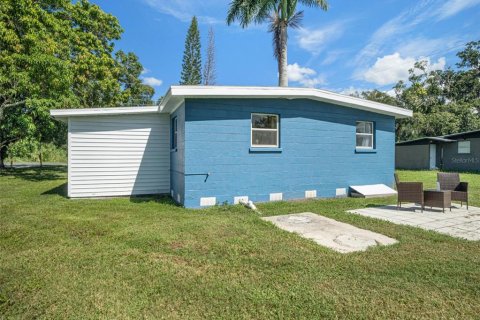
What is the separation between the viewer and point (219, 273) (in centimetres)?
329

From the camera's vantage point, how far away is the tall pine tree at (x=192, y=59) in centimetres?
3278

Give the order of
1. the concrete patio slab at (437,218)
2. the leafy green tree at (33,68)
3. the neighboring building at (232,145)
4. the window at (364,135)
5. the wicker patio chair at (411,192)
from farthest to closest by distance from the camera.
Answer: the leafy green tree at (33,68), the window at (364,135), the neighboring building at (232,145), the wicker patio chair at (411,192), the concrete patio slab at (437,218)

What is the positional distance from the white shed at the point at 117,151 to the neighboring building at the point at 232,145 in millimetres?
29

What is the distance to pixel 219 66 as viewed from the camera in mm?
34312

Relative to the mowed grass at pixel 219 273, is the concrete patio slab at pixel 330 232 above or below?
above

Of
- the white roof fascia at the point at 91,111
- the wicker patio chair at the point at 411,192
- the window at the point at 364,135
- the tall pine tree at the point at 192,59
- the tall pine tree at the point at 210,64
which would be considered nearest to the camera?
the wicker patio chair at the point at 411,192

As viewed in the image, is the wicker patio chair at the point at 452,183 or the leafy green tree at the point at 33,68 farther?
the leafy green tree at the point at 33,68

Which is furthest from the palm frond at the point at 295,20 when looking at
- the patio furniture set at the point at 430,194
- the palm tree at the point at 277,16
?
the patio furniture set at the point at 430,194

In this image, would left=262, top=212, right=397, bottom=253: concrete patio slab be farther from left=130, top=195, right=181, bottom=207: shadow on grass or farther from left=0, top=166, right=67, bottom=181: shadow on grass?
left=0, top=166, right=67, bottom=181: shadow on grass

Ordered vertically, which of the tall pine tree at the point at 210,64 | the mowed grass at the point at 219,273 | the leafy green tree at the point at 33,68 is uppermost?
the tall pine tree at the point at 210,64

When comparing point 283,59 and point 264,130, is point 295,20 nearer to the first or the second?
point 283,59

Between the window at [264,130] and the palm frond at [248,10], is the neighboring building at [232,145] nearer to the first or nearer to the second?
the window at [264,130]

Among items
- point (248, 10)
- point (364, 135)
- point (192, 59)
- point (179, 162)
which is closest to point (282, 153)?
point (179, 162)

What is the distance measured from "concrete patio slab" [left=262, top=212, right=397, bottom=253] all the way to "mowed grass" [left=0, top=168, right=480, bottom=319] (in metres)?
0.24
